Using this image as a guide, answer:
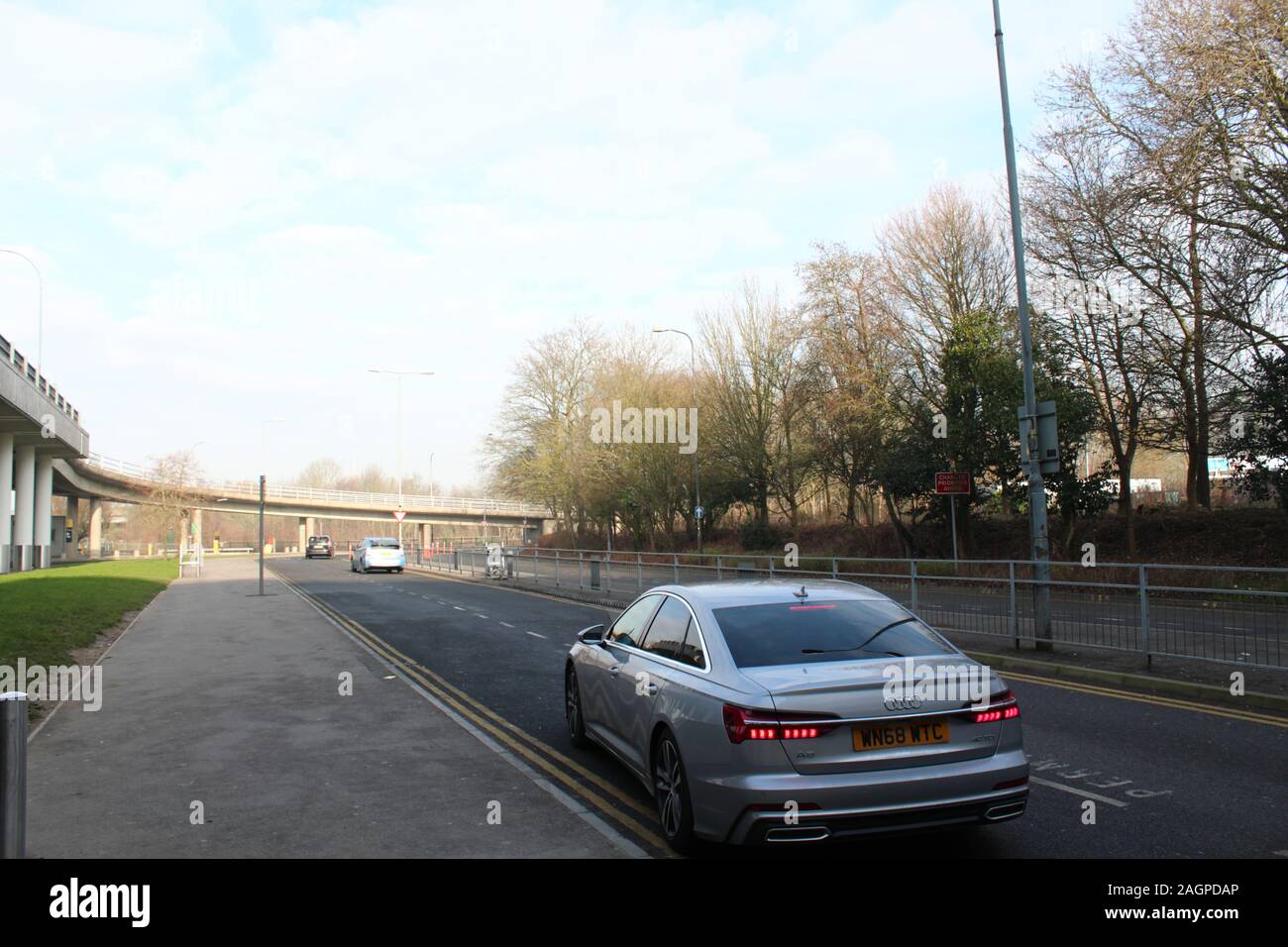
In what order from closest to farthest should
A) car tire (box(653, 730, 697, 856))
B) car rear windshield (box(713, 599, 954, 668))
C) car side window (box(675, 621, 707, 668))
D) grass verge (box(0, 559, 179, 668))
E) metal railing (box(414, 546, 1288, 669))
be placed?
car tire (box(653, 730, 697, 856))
car rear windshield (box(713, 599, 954, 668))
car side window (box(675, 621, 707, 668))
metal railing (box(414, 546, 1288, 669))
grass verge (box(0, 559, 179, 668))

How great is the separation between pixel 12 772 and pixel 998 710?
4.63 m

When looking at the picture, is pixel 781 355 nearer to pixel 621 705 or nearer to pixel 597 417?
pixel 597 417

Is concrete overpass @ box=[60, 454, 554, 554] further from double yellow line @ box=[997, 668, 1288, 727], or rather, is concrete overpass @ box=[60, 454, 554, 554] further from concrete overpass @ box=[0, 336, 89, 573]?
double yellow line @ box=[997, 668, 1288, 727]

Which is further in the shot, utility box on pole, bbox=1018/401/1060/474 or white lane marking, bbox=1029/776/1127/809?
utility box on pole, bbox=1018/401/1060/474

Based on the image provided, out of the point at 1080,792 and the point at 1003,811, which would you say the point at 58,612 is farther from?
the point at 1003,811

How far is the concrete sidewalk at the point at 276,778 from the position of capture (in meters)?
5.47

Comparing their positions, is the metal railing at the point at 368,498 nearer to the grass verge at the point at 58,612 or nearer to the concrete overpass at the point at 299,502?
the concrete overpass at the point at 299,502

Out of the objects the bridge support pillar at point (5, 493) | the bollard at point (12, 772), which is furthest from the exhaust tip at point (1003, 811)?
the bridge support pillar at point (5, 493)

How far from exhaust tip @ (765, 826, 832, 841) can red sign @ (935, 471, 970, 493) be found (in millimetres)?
24641

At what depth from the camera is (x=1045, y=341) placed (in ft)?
92.3

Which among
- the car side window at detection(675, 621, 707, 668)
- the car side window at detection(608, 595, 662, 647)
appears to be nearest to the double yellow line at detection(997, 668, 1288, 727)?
the car side window at detection(608, 595, 662, 647)

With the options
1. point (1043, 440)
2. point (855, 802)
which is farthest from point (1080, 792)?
point (1043, 440)

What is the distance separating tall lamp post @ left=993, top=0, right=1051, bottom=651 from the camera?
42.1 ft
